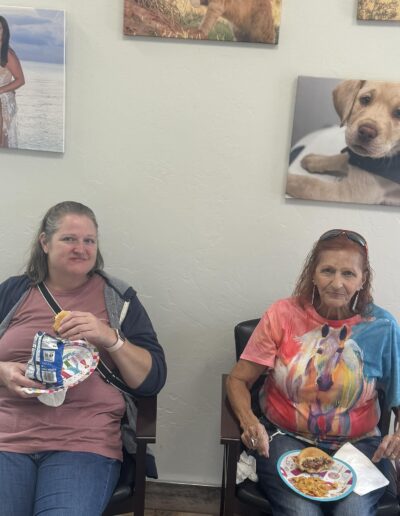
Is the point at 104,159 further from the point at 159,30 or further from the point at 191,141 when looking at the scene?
the point at 159,30

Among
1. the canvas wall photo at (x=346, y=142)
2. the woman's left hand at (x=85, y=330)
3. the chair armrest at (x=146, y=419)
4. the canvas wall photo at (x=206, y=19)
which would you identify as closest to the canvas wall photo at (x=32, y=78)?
the canvas wall photo at (x=206, y=19)

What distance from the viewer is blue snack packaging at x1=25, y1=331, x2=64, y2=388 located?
145 centimetres

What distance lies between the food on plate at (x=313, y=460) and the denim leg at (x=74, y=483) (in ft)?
1.80

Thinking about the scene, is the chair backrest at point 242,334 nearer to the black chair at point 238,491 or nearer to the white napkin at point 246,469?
the black chair at point 238,491

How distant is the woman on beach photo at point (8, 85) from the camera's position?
181 cm

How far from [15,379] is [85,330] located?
0.25 m

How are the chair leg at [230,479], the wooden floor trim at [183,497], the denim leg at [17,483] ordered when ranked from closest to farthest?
the denim leg at [17,483] → the chair leg at [230,479] → the wooden floor trim at [183,497]

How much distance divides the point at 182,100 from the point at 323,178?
22.9 inches

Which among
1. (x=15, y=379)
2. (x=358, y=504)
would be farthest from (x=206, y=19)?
(x=358, y=504)

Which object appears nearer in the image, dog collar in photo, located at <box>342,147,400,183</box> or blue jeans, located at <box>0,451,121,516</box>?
blue jeans, located at <box>0,451,121,516</box>

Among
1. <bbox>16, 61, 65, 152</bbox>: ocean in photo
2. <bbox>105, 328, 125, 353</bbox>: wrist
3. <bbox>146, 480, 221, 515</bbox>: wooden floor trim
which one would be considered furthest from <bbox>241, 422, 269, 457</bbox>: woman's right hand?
<bbox>16, 61, 65, 152</bbox>: ocean in photo

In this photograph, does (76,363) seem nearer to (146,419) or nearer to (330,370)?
(146,419)

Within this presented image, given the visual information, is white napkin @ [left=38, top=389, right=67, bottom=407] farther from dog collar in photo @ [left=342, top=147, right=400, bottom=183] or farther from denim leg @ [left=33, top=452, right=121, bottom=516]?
dog collar in photo @ [left=342, top=147, right=400, bottom=183]

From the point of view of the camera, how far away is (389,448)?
1.54 metres
